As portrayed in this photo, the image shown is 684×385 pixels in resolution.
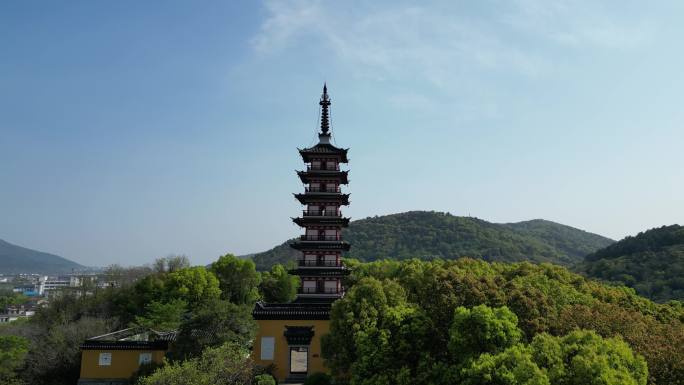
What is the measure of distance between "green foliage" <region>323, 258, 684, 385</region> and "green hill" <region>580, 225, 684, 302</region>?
99.1 feet

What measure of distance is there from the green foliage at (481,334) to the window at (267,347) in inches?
548

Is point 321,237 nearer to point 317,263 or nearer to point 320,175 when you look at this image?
point 317,263

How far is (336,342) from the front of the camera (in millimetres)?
23234

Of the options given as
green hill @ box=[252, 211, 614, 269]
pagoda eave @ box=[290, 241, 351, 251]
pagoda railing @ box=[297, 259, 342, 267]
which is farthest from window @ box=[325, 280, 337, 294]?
green hill @ box=[252, 211, 614, 269]

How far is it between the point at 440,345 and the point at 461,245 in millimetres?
91878

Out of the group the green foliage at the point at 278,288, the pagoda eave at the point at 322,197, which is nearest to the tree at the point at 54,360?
the pagoda eave at the point at 322,197

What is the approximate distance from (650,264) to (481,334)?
173 feet

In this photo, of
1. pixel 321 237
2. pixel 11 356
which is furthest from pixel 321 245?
pixel 11 356

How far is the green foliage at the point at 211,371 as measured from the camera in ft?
66.9

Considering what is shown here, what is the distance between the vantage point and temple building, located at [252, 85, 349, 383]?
2858 cm

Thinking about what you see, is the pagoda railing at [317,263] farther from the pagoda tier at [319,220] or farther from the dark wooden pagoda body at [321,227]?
the pagoda tier at [319,220]

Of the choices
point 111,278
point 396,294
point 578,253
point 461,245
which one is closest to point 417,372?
point 396,294

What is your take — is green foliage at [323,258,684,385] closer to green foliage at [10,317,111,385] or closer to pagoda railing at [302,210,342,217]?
pagoda railing at [302,210,342,217]

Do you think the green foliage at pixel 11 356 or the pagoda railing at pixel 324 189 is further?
A: the pagoda railing at pixel 324 189
